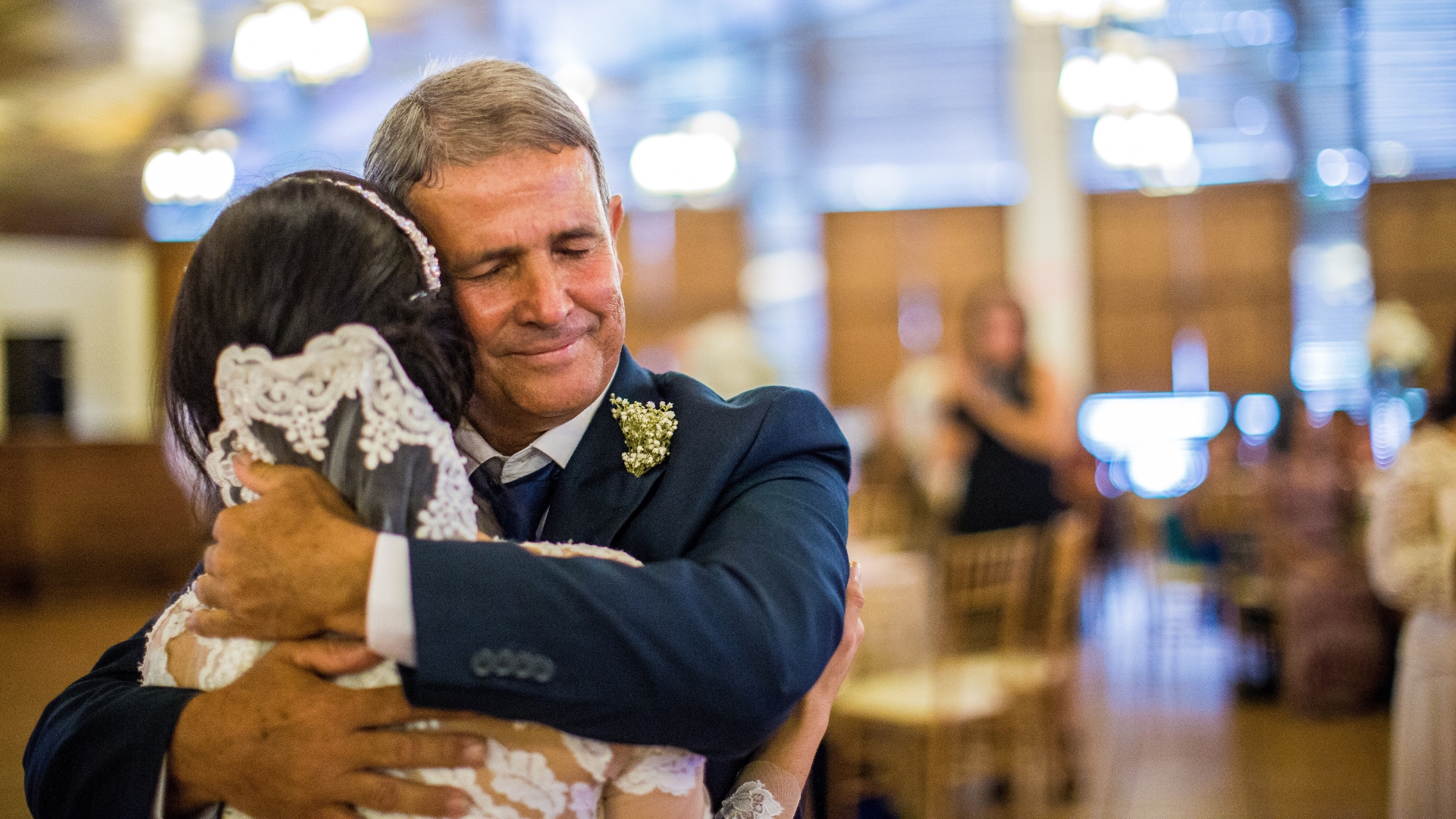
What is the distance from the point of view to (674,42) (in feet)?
38.4

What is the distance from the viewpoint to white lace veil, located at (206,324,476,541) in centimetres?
95

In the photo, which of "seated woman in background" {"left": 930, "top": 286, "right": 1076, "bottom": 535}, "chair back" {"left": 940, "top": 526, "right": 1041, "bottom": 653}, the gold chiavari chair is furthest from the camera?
"seated woman in background" {"left": 930, "top": 286, "right": 1076, "bottom": 535}

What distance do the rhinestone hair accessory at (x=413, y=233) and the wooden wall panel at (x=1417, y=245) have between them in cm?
1223

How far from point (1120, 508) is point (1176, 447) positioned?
1.09 m

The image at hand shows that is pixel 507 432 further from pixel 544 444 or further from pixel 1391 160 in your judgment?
pixel 1391 160

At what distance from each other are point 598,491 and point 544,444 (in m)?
0.09

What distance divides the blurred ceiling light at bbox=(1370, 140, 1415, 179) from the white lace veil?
12.4 meters

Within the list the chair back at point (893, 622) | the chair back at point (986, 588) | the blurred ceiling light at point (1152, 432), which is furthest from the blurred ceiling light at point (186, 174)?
the blurred ceiling light at point (1152, 432)

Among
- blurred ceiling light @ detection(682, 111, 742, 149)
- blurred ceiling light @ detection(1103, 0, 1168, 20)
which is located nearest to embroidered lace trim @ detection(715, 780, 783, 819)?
blurred ceiling light @ detection(1103, 0, 1168, 20)

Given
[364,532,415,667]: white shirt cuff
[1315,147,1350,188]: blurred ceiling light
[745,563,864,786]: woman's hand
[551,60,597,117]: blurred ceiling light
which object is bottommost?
[745,563,864,786]: woman's hand

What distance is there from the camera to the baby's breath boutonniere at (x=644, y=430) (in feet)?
4.12

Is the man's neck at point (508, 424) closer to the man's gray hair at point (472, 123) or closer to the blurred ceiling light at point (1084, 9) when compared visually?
the man's gray hair at point (472, 123)

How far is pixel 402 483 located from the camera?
0.97 meters

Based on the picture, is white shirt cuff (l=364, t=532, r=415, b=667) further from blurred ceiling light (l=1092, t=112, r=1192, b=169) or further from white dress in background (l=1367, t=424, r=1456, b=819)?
blurred ceiling light (l=1092, t=112, r=1192, b=169)
